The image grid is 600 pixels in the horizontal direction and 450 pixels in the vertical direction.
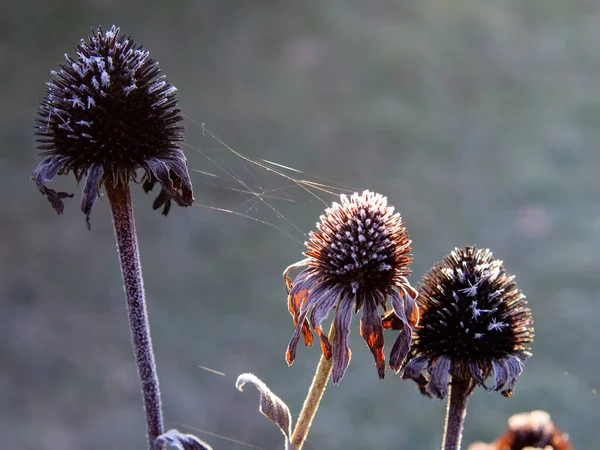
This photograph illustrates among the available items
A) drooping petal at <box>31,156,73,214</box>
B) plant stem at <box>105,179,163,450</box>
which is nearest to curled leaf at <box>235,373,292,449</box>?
plant stem at <box>105,179,163,450</box>

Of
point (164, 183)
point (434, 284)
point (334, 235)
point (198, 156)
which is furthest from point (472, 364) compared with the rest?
point (198, 156)

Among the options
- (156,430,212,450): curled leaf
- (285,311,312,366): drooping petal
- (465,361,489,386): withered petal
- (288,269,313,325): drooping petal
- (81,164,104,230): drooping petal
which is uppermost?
(81,164,104,230): drooping petal

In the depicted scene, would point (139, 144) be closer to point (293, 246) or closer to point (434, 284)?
point (434, 284)

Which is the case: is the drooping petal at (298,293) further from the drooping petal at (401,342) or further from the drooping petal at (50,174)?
the drooping petal at (50,174)

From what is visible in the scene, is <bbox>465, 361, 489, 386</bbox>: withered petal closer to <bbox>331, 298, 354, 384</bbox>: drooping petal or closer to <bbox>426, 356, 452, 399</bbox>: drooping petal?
<bbox>426, 356, 452, 399</bbox>: drooping petal

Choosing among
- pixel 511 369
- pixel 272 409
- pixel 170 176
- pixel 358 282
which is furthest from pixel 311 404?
pixel 170 176

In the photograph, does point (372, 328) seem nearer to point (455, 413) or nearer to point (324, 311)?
point (324, 311)
